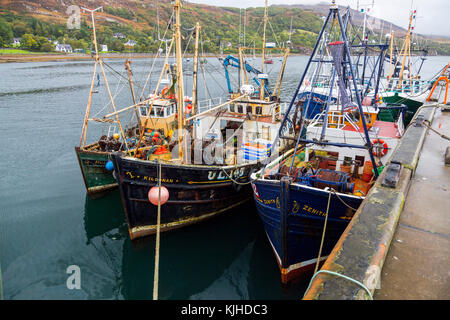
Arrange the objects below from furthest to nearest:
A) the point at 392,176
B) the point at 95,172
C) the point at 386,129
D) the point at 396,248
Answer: the point at 95,172, the point at 386,129, the point at 392,176, the point at 396,248

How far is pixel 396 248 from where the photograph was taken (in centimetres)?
444

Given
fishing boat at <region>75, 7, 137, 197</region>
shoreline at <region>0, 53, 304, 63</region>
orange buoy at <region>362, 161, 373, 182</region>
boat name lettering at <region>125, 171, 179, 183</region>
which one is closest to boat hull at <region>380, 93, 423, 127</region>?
orange buoy at <region>362, 161, 373, 182</region>

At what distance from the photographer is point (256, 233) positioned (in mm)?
12750

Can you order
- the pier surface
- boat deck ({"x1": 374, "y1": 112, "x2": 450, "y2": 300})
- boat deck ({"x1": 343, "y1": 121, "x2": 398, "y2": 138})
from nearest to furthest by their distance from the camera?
the pier surface < boat deck ({"x1": 374, "y1": 112, "x2": 450, "y2": 300}) < boat deck ({"x1": 343, "y1": 121, "x2": 398, "y2": 138})

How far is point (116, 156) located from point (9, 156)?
15.2 meters

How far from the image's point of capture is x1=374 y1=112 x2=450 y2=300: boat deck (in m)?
3.64

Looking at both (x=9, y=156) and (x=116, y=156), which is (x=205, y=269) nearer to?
(x=116, y=156)

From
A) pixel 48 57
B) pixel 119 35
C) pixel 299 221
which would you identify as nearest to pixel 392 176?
pixel 299 221

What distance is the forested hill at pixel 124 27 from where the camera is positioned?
98.4m

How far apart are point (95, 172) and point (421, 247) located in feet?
48.0

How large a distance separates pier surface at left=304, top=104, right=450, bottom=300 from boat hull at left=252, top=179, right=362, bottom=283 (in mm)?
2016

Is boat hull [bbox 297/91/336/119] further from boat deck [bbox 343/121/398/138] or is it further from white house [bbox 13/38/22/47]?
white house [bbox 13/38/22/47]

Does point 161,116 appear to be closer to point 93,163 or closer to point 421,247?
point 93,163
